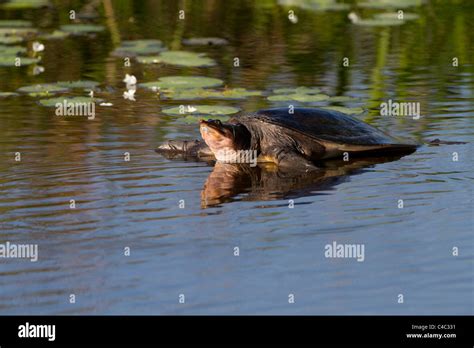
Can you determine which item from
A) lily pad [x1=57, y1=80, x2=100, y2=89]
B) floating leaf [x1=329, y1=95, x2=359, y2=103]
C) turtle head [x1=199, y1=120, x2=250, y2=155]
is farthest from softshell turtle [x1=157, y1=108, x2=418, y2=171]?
lily pad [x1=57, y1=80, x2=100, y2=89]

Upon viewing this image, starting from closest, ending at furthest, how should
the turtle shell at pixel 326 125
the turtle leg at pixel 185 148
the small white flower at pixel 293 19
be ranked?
the turtle shell at pixel 326 125, the turtle leg at pixel 185 148, the small white flower at pixel 293 19

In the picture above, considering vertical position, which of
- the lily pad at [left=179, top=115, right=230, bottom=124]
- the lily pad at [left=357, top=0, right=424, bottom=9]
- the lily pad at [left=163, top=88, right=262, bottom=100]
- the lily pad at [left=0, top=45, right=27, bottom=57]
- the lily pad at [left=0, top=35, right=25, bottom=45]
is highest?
the lily pad at [left=357, top=0, right=424, bottom=9]

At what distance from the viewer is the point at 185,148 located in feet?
32.8

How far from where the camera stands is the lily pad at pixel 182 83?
12844mm

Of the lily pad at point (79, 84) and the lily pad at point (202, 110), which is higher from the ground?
the lily pad at point (79, 84)

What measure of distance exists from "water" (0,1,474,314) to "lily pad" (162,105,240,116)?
0.12 meters

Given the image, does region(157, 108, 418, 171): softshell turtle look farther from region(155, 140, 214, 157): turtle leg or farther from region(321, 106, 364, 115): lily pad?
region(321, 106, 364, 115): lily pad

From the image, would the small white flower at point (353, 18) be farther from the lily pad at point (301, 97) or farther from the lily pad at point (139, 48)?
the lily pad at point (301, 97)

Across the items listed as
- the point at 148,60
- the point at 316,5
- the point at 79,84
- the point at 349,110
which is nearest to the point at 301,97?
the point at 349,110

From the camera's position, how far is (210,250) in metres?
6.77

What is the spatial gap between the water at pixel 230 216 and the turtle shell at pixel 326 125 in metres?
0.37

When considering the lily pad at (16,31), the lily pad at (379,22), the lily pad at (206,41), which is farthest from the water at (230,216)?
the lily pad at (379,22)

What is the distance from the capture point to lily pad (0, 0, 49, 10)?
74.3 ft
